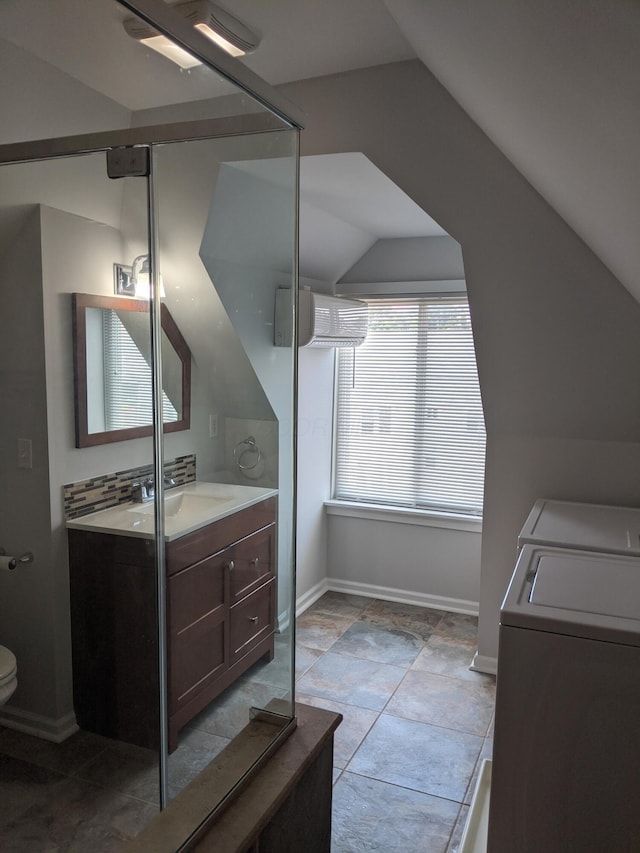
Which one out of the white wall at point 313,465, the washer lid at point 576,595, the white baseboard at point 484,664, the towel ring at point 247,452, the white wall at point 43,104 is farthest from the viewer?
the white wall at point 313,465

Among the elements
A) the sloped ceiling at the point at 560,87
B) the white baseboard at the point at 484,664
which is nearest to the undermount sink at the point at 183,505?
the sloped ceiling at the point at 560,87

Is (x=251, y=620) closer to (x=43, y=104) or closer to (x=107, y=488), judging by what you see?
(x=107, y=488)

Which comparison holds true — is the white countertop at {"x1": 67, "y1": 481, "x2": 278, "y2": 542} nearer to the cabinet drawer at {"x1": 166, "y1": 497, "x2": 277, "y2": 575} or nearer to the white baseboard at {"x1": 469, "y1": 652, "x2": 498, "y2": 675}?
the cabinet drawer at {"x1": 166, "y1": 497, "x2": 277, "y2": 575}

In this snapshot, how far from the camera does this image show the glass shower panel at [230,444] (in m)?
1.43

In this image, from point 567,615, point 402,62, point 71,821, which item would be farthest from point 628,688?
point 402,62

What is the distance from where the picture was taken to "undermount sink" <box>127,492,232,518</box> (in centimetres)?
139

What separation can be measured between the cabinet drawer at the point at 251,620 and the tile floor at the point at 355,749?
75 millimetres

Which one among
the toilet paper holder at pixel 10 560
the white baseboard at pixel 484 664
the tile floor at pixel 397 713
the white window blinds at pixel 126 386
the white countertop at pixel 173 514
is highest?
the white window blinds at pixel 126 386

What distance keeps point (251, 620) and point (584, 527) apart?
5.15ft

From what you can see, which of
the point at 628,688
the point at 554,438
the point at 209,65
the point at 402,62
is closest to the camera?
the point at 209,65

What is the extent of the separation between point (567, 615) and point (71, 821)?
4.07ft

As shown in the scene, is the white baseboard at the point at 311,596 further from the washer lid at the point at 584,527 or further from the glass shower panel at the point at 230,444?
the glass shower panel at the point at 230,444

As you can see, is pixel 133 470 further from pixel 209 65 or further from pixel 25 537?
pixel 209 65

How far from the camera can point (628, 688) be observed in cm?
165
